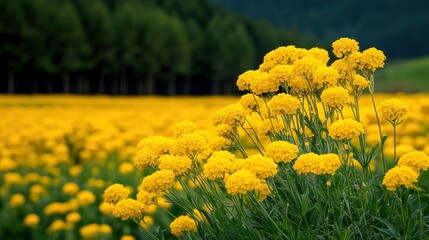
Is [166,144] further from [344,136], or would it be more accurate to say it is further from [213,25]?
[213,25]

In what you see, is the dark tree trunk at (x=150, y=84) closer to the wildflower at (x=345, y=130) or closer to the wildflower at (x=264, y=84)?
the wildflower at (x=264, y=84)

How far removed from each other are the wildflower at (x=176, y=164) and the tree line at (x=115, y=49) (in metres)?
47.9

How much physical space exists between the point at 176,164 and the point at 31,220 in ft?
12.9

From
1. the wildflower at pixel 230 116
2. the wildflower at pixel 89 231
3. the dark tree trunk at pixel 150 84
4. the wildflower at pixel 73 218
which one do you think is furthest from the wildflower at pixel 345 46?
the dark tree trunk at pixel 150 84

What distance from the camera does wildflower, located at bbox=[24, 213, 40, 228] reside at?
22.5 ft

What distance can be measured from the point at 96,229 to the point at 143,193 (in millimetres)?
2688

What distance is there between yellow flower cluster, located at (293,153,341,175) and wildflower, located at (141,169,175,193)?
0.67 metres

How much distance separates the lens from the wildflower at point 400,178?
2975mm

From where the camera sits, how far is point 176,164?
11.1 feet

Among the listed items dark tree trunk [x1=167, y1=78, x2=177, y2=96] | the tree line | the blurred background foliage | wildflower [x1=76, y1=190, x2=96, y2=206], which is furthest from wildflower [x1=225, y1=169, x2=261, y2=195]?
dark tree trunk [x1=167, y1=78, x2=177, y2=96]

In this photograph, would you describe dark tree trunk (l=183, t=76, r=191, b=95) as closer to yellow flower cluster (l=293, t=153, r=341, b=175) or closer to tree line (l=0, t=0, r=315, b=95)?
tree line (l=0, t=0, r=315, b=95)

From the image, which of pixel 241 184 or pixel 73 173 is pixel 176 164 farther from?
pixel 73 173

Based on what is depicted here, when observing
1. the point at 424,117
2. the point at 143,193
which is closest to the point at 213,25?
the point at 424,117

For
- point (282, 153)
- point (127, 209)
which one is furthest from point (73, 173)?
point (282, 153)
